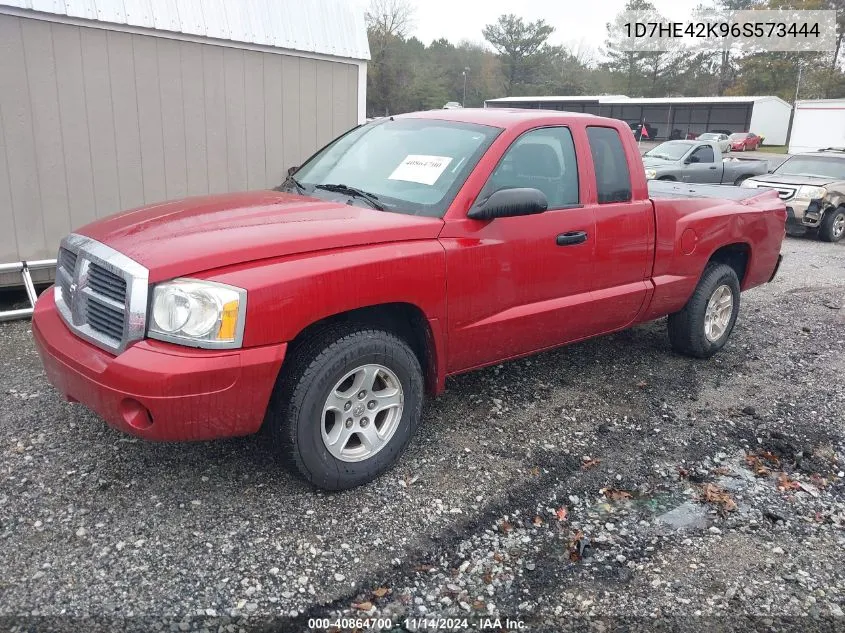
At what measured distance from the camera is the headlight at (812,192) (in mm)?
12102

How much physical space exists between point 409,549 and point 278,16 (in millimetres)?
6099

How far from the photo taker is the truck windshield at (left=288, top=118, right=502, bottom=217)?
12.2ft

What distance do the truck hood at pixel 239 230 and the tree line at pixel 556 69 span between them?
5109 centimetres

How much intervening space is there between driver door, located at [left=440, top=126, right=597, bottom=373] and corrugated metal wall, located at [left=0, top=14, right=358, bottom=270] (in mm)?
4158

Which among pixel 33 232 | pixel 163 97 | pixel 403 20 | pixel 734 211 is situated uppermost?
Answer: pixel 403 20

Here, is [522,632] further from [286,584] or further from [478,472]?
[478,472]

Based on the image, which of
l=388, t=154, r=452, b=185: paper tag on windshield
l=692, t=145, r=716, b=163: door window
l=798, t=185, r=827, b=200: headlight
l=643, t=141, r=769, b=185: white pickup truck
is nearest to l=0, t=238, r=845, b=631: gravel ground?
l=388, t=154, r=452, b=185: paper tag on windshield

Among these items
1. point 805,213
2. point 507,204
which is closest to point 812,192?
point 805,213

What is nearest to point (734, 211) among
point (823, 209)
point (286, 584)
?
point (286, 584)

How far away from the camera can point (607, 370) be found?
5.32 metres

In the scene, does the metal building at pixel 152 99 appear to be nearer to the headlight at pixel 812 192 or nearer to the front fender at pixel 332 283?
the front fender at pixel 332 283

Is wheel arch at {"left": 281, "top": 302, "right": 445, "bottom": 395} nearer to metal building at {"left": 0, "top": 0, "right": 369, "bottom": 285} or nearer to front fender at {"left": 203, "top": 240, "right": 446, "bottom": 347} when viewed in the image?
front fender at {"left": 203, "top": 240, "right": 446, "bottom": 347}

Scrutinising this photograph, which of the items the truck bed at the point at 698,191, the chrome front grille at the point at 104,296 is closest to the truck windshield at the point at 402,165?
the chrome front grille at the point at 104,296

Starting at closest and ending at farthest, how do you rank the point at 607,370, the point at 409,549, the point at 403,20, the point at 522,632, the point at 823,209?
the point at 522,632 → the point at 409,549 → the point at 607,370 → the point at 823,209 → the point at 403,20
